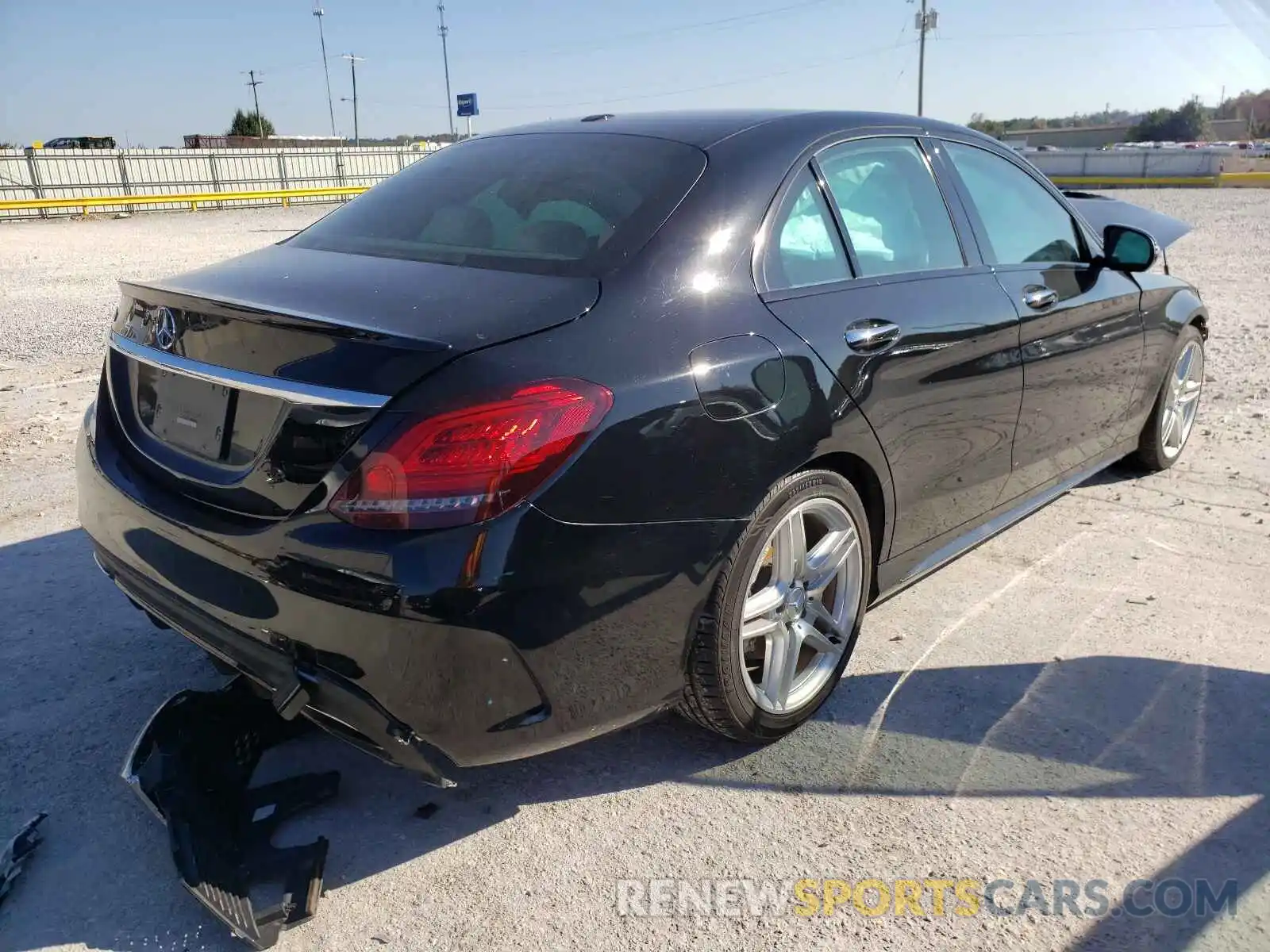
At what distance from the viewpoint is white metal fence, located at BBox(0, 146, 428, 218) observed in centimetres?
2889

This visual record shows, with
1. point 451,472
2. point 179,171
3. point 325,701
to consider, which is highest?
point 179,171

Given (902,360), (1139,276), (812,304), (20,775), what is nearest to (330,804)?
(20,775)

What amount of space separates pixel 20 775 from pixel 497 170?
7.01ft

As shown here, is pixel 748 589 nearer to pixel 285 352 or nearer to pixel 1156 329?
pixel 285 352

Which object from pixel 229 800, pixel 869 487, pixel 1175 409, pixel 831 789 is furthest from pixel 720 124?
pixel 1175 409

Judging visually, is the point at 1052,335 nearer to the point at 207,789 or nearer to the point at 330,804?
the point at 330,804

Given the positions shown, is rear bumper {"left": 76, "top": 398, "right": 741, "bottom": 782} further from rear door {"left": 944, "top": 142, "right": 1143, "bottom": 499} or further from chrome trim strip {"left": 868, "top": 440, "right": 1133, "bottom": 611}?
rear door {"left": 944, "top": 142, "right": 1143, "bottom": 499}

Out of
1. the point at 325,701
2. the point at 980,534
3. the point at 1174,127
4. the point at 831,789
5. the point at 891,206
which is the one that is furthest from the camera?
the point at 1174,127

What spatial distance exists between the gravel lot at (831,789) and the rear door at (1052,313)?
51 centimetres

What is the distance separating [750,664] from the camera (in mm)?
2766

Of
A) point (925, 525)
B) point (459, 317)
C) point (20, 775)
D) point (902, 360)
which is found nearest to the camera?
point (459, 317)

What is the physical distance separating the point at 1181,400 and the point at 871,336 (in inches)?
120

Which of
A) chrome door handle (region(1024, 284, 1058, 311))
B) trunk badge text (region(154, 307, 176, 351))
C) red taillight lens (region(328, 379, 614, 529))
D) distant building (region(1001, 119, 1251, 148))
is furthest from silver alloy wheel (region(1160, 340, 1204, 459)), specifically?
distant building (region(1001, 119, 1251, 148))

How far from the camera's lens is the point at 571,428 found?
2064mm
